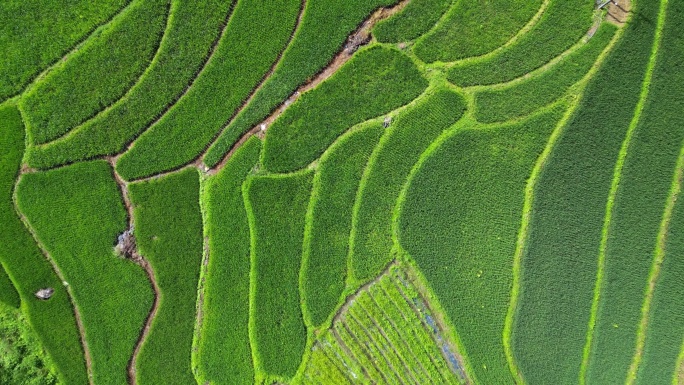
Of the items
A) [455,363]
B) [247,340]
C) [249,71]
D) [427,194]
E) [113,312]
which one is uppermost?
[249,71]

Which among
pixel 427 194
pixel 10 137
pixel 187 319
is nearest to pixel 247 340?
pixel 187 319

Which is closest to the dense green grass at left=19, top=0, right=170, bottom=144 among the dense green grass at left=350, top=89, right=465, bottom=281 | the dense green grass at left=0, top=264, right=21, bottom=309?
the dense green grass at left=0, top=264, right=21, bottom=309

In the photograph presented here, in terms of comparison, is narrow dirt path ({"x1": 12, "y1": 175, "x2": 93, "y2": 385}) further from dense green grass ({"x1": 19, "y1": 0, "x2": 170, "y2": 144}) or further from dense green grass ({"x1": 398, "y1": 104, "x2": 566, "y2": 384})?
dense green grass ({"x1": 398, "y1": 104, "x2": 566, "y2": 384})

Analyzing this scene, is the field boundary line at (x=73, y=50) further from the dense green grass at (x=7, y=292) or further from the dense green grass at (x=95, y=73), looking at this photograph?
the dense green grass at (x=7, y=292)

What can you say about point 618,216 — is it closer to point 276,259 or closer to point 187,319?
point 276,259

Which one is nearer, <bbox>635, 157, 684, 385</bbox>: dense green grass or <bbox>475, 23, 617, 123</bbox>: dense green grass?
<bbox>475, 23, 617, 123</bbox>: dense green grass

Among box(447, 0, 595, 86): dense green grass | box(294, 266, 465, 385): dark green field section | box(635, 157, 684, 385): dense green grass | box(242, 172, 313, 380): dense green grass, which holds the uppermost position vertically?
box(447, 0, 595, 86): dense green grass

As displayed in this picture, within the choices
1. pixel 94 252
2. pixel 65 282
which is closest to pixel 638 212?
pixel 94 252
